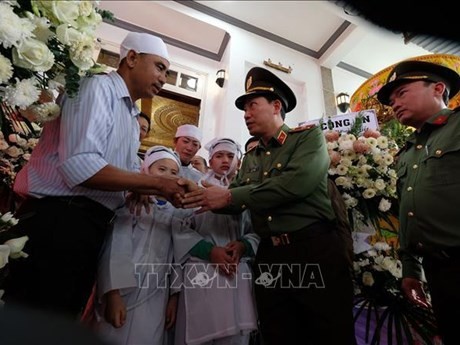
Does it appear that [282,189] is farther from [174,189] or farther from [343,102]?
[343,102]

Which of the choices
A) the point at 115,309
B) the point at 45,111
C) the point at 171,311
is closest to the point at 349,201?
the point at 171,311

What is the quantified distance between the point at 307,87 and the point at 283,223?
4.33m

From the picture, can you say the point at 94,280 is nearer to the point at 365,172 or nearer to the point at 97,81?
the point at 97,81

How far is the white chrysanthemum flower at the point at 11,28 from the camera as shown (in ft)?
2.49

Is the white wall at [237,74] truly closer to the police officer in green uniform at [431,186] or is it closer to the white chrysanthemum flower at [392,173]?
the white chrysanthemum flower at [392,173]

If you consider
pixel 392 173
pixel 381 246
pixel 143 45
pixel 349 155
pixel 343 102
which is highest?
pixel 343 102

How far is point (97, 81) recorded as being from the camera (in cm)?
114

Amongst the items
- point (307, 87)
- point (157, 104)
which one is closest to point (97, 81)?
point (157, 104)

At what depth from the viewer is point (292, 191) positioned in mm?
1301

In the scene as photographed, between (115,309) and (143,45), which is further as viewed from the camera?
(143,45)

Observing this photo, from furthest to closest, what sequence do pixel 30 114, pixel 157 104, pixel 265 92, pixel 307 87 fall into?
pixel 307 87, pixel 157 104, pixel 265 92, pixel 30 114

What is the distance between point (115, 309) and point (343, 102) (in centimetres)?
508

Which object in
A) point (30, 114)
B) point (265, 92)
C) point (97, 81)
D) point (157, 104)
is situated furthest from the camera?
point (157, 104)

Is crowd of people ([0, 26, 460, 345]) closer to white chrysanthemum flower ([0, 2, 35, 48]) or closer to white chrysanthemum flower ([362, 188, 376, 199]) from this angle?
white chrysanthemum flower ([362, 188, 376, 199])
